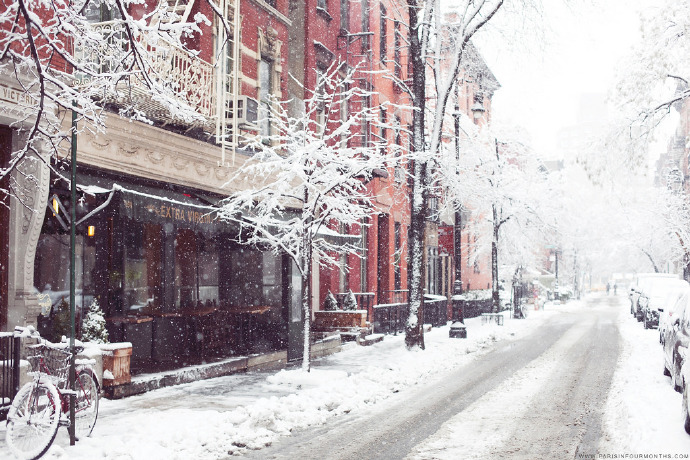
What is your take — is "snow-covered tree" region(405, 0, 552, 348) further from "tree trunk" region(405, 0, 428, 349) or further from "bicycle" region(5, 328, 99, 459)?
"bicycle" region(5, 328, 99, 459)

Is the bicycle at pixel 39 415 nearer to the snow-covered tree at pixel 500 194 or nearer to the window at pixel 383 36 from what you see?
the window at pixel 383 36

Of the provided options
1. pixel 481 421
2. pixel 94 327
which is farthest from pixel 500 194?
pixel 94 327

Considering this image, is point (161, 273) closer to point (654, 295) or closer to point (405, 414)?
point (405, 414)

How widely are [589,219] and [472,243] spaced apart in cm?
3898

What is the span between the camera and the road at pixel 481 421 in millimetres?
7797

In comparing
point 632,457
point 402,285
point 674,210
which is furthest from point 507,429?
point 674,210

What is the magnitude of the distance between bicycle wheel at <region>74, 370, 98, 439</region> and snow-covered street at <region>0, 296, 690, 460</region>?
0.19 m

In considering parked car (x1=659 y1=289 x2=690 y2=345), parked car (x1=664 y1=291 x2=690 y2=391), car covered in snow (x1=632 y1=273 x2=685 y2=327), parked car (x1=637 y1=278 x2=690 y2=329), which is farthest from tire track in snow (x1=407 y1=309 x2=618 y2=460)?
car covered in snow (x1=632 y1=273 x2=685 y2=327)

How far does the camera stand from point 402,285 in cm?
2928

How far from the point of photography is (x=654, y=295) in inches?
1109

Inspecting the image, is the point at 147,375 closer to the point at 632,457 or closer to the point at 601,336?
the point at 632,457

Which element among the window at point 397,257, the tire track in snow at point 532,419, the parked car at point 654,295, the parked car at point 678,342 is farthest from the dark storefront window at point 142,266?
the parked car at point 654,295

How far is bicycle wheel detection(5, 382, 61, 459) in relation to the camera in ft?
22.9

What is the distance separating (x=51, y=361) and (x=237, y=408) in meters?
2.55
